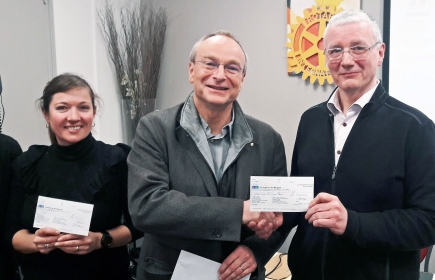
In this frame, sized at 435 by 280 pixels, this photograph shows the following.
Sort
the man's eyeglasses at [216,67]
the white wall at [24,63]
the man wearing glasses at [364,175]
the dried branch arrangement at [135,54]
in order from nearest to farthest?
the man wearing glasses at [364,175] → the man's eyeglasses at [216,67] → the white wall at [24,63] → the dried branch arrangement at [135,54]

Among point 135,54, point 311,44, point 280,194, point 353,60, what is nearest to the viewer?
point 280,194

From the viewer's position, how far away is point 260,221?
1.27 m

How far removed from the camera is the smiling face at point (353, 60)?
4.36ft

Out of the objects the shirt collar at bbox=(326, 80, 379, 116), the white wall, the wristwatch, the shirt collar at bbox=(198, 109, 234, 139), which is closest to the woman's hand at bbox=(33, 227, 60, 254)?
the wristwatch

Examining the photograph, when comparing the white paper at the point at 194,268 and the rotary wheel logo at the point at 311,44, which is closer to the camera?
the white paper at the point at 194,268

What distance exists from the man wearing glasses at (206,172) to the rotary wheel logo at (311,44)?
138cm

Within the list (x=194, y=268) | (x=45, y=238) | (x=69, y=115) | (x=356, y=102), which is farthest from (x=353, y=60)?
(x=45, y=238)

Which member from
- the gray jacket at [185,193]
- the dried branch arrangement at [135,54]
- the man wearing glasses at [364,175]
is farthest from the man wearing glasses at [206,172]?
the dried branch arrangement at [135,54]

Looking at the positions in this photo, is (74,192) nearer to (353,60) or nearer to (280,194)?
(280,194)

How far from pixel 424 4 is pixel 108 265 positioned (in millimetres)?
2355

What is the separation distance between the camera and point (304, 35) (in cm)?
272

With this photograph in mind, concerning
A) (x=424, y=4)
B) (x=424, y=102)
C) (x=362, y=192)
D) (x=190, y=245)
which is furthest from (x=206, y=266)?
(x=424, y=4)

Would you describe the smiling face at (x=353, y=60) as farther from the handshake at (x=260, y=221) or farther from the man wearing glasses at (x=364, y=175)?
the handshake at (x=260, y=221)

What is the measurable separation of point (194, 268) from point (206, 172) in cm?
33
